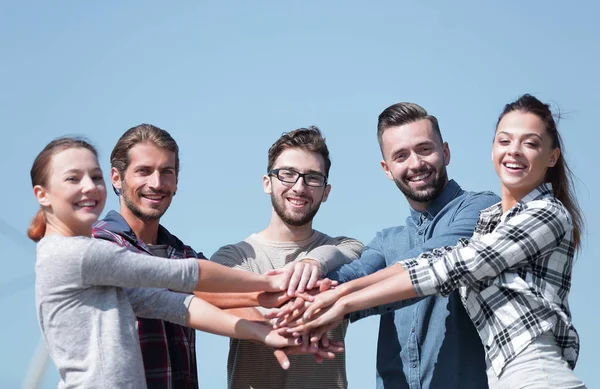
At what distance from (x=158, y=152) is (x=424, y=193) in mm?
2337

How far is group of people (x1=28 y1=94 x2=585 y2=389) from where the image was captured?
5422 mm

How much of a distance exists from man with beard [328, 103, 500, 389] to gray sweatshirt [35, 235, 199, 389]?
78.0 inches

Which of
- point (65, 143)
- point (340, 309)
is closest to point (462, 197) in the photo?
point (340, 309)

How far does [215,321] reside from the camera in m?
5.94

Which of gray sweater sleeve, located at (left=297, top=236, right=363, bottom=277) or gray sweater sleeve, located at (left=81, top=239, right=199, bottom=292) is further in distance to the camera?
gray sweater sleeve, located at (left=297, top=236, right=363, bottom=277)

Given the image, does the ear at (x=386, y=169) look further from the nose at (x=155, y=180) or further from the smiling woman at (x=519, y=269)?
the nose at (x=155, y=180)

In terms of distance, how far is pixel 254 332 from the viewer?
246 inches

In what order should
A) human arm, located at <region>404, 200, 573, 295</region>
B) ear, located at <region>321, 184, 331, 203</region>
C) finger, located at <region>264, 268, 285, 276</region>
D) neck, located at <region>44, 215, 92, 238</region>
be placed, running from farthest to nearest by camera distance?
ear, located at <region>321, 184, 331, 203</region> < finger, located at <region>264, 268, 285, 276</region> < neck, located at <region>44, 215, 92, 238</region> < human arm, located at <region>404, 200, 573, 295</region>

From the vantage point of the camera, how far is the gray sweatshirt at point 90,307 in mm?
5309

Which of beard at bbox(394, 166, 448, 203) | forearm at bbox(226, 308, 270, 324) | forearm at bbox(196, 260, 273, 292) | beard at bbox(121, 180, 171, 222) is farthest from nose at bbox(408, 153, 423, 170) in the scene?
beard at bbox(121, 180, 171, 222)

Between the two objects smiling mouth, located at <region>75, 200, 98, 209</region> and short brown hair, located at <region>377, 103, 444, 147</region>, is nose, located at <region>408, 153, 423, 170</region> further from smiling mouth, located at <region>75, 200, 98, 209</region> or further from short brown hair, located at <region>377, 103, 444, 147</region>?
smiling mouth, located at <region>75, 200, 98, 209</region>

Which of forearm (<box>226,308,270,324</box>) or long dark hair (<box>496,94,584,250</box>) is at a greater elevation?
long dark hair (<box>496,94,584,250</box>)

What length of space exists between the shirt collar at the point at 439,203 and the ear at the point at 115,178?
2609 mm

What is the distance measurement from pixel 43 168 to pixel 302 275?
2.19 metres
